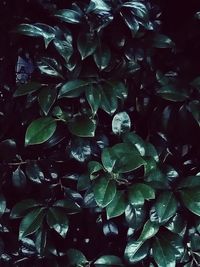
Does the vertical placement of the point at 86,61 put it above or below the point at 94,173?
above

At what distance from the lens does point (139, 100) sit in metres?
1.13

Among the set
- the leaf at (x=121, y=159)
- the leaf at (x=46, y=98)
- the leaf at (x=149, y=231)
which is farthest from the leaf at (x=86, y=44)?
the leaf at (x=149, y=231)

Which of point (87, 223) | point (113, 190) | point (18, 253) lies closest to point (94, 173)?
point (113, 190)

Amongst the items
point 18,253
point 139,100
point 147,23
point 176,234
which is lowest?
point 18,253

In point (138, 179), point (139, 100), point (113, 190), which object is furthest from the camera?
point (139, 100)

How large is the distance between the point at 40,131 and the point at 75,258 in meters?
0.40

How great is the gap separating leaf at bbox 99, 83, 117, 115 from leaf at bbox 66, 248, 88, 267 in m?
0.42

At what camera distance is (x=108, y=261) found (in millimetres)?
1092

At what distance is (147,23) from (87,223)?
1.96 ft

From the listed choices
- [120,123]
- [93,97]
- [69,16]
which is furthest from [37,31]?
[120,123]

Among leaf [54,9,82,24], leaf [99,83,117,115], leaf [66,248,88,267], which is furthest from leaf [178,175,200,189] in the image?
leaf [54,9,82,24]

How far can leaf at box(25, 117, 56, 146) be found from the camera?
36.8 inches

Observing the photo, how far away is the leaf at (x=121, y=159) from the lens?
36.0 inches

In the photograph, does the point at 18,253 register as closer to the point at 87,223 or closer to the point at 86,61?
the point at 87,223
